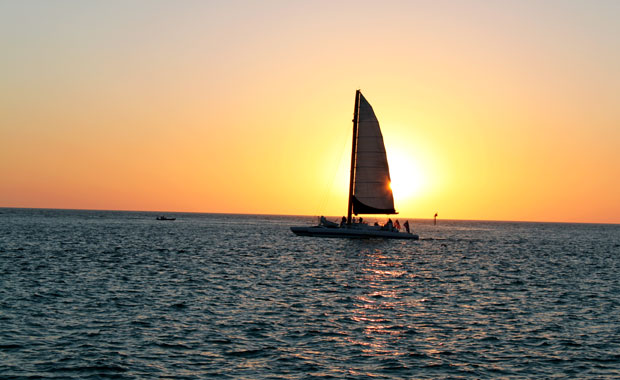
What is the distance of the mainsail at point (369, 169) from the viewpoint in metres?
84.1

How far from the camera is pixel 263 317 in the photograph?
92.3 feet

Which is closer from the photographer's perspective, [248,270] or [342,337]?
[342,337]

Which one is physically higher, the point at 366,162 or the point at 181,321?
the point at 366,162

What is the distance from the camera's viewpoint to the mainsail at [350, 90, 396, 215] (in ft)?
276

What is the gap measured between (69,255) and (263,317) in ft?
125

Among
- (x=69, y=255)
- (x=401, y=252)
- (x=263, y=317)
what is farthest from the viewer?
(x=401, y=252)

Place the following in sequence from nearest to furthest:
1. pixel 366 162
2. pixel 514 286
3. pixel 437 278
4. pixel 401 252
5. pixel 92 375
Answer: pixel 92 375 → pixel 514 286 → pixel 437 278 → pixel 401 252 → pixel 366 162

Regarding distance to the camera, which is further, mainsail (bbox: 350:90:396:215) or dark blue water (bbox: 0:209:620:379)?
mainsail (bbox: 350:90:396:215)

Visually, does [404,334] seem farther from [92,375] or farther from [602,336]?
[92,375]

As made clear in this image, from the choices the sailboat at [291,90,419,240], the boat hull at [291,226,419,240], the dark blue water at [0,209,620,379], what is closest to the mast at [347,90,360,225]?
the sailboat at [291,90,419,240]

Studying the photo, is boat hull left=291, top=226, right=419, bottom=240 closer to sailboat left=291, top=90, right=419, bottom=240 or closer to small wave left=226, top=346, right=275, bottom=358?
sailboat left=291, top=90, right=419, bottom=240

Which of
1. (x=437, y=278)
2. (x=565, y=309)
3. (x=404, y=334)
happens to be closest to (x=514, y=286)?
(x=437, y=278)

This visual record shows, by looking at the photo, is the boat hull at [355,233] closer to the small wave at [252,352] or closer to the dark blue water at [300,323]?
the dark blue water at [300,323]

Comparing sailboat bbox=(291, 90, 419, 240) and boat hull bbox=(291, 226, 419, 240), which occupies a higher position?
sailboat bbox=(291, 90, 419, 240)
